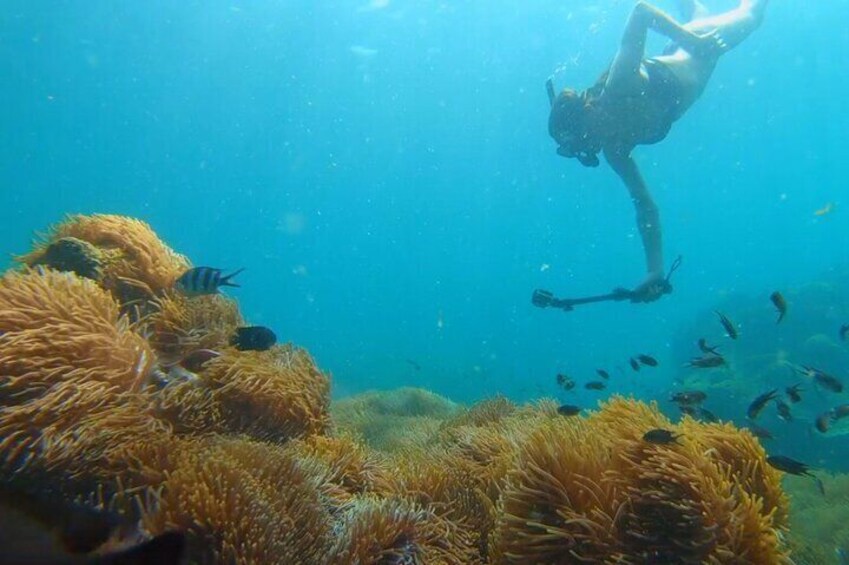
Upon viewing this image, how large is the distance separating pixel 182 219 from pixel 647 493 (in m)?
124

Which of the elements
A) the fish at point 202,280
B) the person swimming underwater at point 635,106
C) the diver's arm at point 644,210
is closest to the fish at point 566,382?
the diver's arm at point 644,210

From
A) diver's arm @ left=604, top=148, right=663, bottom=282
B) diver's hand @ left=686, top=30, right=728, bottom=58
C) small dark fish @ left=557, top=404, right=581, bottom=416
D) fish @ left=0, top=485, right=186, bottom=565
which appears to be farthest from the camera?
diver's hand @ left=686, top=30, right=728, bottom=58

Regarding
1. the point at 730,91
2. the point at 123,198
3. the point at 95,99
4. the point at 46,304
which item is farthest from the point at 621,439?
the point at 123,198

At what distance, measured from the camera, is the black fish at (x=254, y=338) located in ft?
14.1

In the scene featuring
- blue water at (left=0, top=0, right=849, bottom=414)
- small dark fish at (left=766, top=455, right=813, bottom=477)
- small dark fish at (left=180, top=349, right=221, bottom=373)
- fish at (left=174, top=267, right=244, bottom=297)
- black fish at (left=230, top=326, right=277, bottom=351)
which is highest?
blue water at (left=0, top=0, right=849, bottom=414)

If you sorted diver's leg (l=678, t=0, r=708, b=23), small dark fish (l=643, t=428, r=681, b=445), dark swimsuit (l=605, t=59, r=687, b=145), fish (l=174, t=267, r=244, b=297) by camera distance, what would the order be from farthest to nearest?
1. diver's leg (l=678, t=0, r=708, b=23)
2. dark swimsuit (l=605, t=59, r=687, b=145)
3. fish (l=174, t=267, r=244, b=297)
4. small dark fish (l=643, t=428, r=681, b=445)

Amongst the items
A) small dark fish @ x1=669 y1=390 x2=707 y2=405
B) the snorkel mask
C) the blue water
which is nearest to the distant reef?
small dark fish @ x1=669 y1=390 x2=707 y2=405

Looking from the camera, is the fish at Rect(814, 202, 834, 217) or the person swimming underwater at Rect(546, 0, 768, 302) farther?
the fish at Rect(814, 202, 834, 217)

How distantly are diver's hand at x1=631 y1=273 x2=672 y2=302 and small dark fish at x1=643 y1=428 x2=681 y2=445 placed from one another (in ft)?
16.7

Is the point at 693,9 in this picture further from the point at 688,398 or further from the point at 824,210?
the point at 688,398

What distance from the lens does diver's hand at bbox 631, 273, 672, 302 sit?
7.94 meters

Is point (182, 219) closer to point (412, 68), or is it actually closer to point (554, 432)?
point (412, 68)

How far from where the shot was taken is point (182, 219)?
113250 millimetres

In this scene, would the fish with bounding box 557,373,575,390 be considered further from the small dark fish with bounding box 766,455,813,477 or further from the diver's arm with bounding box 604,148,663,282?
the small dark fish with bounding box 766,455,813,477
